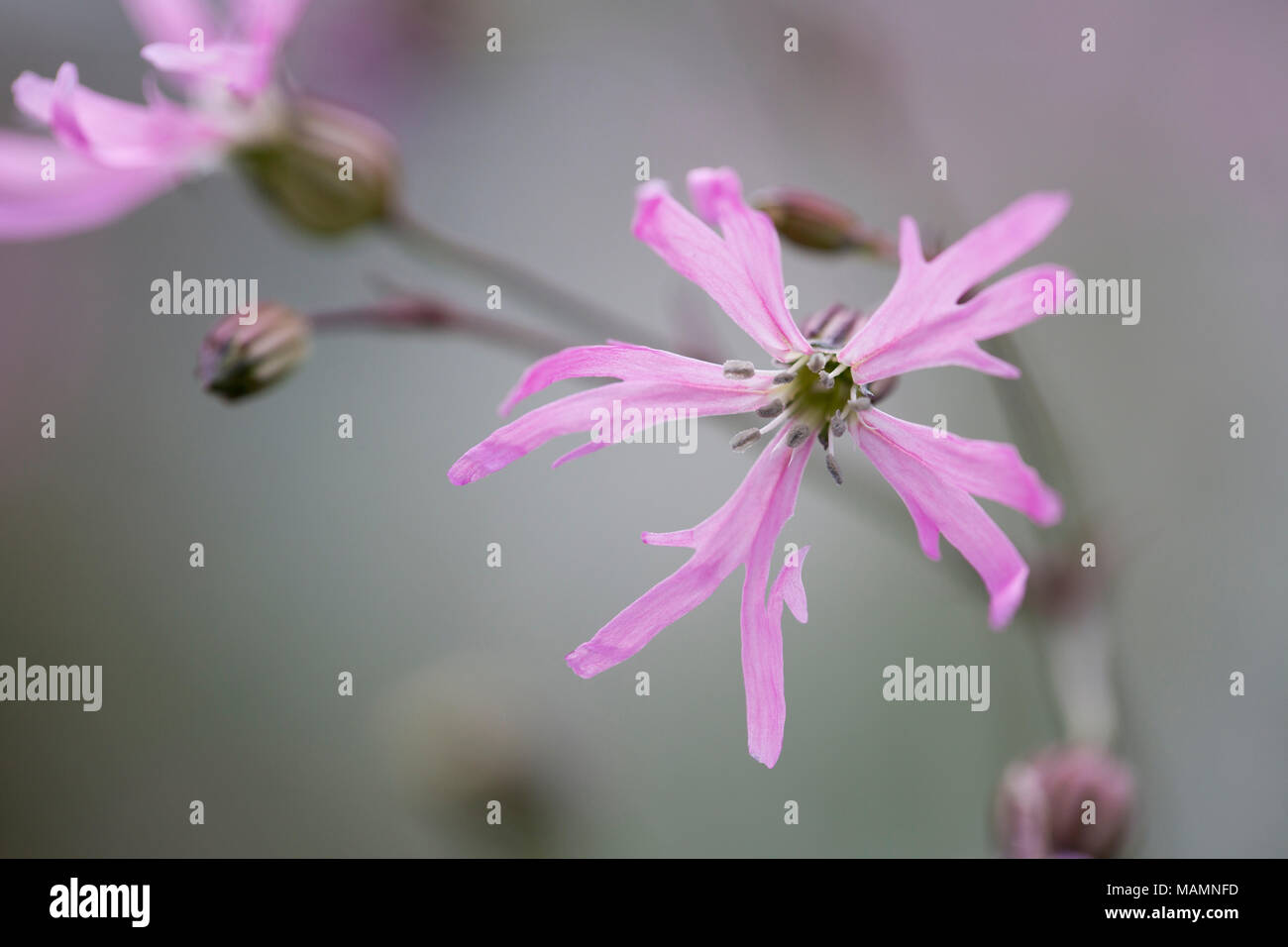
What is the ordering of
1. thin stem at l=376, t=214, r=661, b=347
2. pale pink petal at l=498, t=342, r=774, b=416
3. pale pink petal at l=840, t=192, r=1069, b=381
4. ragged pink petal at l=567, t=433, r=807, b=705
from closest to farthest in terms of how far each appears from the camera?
pale pink petal at l=840, t=192, r=1069, b=381 → pale pink petal at l=498, t=342, r=774, b=416 → ragged pink petal at l=567, t=433, r=807, b=705 → thin stem at l=376, t=214, r=661, b=347

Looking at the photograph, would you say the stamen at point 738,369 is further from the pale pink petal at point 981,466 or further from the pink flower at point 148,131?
the pink flower at point 148,131

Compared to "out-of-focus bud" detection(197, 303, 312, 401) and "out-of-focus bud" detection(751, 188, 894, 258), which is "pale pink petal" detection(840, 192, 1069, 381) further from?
"out-of-focus bud" detection(197, 303, 312, 401)

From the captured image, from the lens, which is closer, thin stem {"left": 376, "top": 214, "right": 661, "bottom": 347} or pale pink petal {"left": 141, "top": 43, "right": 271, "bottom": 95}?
pale pink petal {"left": 141, "top": 43, "right": 271, "bottom": 95}

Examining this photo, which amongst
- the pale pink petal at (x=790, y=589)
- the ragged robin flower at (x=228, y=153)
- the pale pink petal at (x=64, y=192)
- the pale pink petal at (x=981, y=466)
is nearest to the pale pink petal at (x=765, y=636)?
the pale pink petal at (x=790, y=589)

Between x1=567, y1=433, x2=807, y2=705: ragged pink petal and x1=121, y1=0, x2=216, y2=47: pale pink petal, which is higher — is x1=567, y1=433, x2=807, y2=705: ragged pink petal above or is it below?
below

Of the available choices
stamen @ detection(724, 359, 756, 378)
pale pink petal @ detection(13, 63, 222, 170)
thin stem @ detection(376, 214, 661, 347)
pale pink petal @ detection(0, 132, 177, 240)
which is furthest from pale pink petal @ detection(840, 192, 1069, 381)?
pale pink petal @ detection(0, 132, 177, 240)
